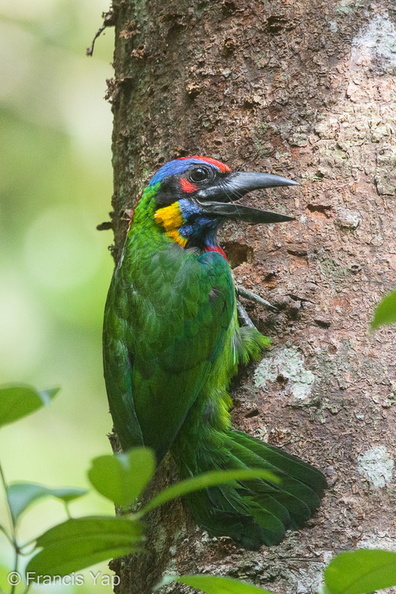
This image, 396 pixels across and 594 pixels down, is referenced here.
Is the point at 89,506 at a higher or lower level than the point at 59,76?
lower

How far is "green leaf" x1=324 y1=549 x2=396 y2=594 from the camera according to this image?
95 centimetres

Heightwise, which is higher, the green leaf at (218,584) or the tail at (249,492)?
the green leaf at (218,584)

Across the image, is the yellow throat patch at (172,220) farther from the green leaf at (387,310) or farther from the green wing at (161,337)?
the green leaf at (387,310)

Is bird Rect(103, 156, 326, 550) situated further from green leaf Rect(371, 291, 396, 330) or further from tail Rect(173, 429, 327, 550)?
green leaf Rect(371, 291, 396, 330)

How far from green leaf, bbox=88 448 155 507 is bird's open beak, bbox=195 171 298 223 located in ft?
5.26

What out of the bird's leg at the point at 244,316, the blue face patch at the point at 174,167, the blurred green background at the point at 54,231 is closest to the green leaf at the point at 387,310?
the bird's leg at the point at 244,316

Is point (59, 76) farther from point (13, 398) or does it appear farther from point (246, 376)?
point (13, 398)

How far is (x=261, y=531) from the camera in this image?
75.9 inches

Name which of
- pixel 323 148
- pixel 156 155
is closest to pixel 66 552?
pixel 323 148

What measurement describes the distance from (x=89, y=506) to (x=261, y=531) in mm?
3258

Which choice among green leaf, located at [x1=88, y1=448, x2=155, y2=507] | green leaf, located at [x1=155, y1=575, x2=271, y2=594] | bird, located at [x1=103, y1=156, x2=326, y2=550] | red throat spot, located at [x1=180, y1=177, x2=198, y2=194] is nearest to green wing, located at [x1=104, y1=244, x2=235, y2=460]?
bird, located at [x1=103, y1=156, x2=326, y2=550]

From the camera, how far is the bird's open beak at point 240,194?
239cm

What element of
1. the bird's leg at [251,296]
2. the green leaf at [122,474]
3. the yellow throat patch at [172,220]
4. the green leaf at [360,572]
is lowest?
the bird's leg at [251,296]

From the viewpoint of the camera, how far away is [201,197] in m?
2.85
